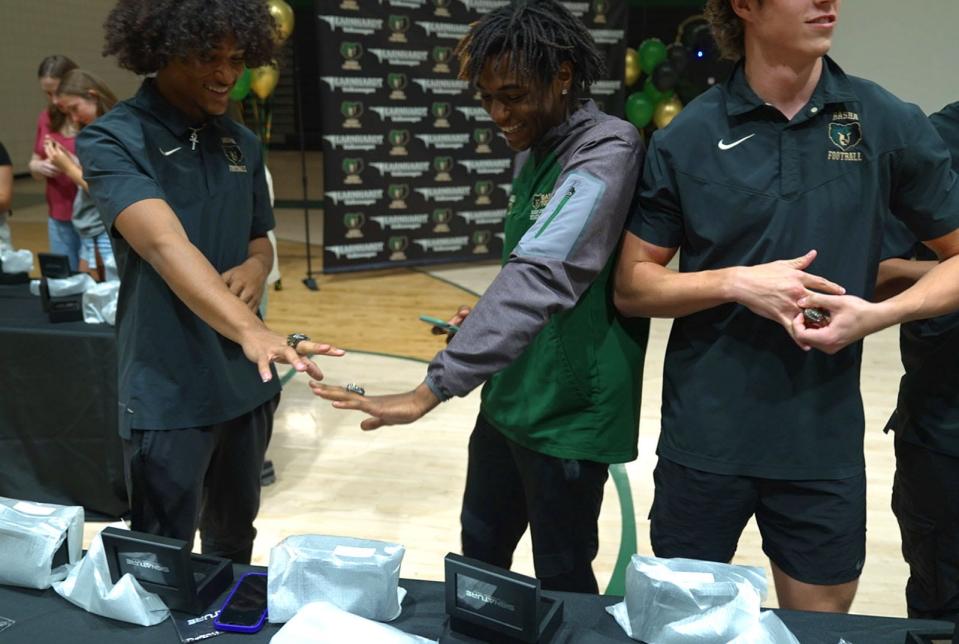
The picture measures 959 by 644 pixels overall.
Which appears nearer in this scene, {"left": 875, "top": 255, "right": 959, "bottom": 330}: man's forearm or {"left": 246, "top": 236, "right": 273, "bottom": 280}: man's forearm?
{"left": 875, "top": 255, "right": 959, "bottom": 330}: man's forearm

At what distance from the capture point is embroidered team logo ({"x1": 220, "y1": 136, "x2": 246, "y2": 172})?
5.92 feet

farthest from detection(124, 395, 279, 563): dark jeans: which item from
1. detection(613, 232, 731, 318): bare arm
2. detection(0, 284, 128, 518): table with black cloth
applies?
detection(0, 284, 128, 518): table with black cloth

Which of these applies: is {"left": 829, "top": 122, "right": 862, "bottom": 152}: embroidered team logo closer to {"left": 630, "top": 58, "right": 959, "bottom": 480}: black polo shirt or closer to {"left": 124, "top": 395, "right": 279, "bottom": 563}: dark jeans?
{"left": 630, "top": 58, "right": 959, "bottom": 480}: black polo shirt

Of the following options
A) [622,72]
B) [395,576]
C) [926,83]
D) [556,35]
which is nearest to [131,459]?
[395,576]

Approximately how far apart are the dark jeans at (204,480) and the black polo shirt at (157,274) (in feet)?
0.15

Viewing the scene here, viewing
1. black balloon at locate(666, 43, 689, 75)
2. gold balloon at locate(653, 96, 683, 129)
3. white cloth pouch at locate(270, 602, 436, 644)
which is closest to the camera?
white cloth pouch at locate(270, 602, 436, 644)

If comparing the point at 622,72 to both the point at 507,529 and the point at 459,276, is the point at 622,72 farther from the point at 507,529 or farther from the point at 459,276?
the point at 507,529

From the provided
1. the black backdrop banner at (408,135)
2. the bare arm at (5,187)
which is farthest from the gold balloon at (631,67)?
the bare arm at (5,187)

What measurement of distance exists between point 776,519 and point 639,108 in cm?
641

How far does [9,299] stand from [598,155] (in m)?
2.68

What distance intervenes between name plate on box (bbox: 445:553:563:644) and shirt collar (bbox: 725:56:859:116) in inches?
32.6

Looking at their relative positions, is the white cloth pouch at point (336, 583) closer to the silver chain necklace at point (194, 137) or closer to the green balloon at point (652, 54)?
the silver chain necklace at point (194, 137)

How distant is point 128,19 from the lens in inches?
64.8

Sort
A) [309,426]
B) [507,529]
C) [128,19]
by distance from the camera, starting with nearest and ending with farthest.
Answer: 1. [128,19]
2. [507,529]
3. [309,426]
